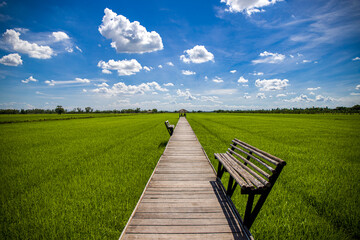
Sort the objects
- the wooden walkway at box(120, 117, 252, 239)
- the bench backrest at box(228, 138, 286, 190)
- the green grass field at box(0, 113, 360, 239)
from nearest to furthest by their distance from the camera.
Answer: the bench backrest at box(228, 138, 286, 190), the wooden walkway at box(120, 117, 252, 239), the green grass field at box(0, 113, 360, 239)

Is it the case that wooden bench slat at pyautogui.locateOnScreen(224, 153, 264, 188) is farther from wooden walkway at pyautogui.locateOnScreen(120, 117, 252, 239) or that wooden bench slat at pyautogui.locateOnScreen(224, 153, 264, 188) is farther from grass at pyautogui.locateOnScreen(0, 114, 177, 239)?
grass at pyautogui.locateOnScreen(0, 114, 177, 239)

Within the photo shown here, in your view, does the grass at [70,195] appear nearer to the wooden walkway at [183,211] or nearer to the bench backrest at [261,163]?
the wooden walkway at [183,211]

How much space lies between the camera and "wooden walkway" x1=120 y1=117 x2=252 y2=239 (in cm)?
244

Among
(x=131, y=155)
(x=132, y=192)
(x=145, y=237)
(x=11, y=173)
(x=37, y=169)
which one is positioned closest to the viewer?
(x=145, y=237)

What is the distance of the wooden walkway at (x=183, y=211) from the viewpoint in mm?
2439

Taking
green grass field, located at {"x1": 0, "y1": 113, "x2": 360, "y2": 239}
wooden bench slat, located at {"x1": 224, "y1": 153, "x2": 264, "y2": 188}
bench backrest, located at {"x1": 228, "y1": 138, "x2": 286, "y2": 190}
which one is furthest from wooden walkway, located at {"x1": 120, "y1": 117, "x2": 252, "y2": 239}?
bench backrest, located at {"x1": 228, "y1": 138, "x2": 286, "y2": 190}

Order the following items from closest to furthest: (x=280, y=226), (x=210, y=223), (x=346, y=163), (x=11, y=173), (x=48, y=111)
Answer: (x=210, y=223) → (x=280, y=226) → (x=11, y=173) → (x=346, y=163) → (x=48, y=111)

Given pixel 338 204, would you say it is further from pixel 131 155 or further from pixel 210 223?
pixel 131 155

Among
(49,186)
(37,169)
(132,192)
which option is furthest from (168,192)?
(37,169)

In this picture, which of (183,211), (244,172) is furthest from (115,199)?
(244,172)

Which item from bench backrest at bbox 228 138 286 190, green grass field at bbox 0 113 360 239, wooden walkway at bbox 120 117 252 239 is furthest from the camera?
green grass field at bbox 0 113 360 239

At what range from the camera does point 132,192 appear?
4227mm

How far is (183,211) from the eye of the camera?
2961 mm

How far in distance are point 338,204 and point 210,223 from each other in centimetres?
382
